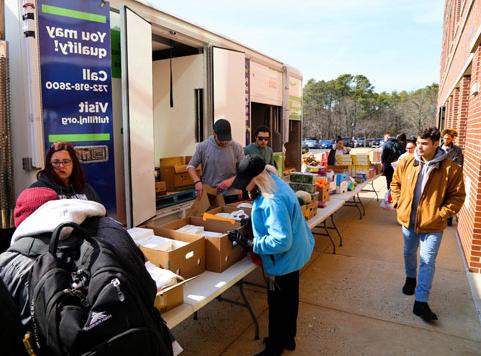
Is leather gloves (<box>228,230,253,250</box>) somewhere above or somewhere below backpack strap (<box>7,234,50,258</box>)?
below

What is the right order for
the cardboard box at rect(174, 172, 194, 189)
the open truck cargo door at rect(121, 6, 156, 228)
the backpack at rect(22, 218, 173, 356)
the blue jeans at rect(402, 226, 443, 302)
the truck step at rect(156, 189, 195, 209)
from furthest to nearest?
the cardboard box at rect(174, 172, 194, 189) → the truck step at rect(156, 189, 195, 209) → the open truck cargo door at rect(121, 6, 156, 228) → the blue jeans at rect(402, 226, 443, 302) → the backpack at rect(22, 218, 173, 356)

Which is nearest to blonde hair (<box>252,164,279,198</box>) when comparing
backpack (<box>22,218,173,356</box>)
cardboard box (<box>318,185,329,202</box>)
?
backpack (<box>22,218,173,356</box>)

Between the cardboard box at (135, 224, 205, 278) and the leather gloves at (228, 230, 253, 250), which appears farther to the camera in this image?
the leather gloves at (228, 230, 253, 250)

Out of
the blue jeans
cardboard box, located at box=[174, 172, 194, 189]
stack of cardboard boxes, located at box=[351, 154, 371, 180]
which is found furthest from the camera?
stack of cardboard boxes, located at box=[351, 154, 371, 180]

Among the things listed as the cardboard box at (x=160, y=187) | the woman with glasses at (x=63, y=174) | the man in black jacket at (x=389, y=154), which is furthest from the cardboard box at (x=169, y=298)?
the man in black jacket at (x=389, y=154)

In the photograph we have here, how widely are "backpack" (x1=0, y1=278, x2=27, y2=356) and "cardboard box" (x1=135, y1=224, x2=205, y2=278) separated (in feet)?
3.60

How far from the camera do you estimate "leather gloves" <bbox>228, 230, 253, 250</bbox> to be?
2709mm

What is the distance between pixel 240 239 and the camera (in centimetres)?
273

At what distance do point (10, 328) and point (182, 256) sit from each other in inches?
50.0

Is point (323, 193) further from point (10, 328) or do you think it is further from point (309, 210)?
point (10, 328)

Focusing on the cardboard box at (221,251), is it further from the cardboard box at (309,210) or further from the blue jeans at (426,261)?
the blue jeans at (426,261)

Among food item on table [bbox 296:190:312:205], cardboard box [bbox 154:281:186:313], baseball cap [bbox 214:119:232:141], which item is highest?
baseball cap [bbox 214:119:232:141]

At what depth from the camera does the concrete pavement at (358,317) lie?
10.2 feet

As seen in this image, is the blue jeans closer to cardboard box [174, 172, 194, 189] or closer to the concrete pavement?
the concrete pavement
